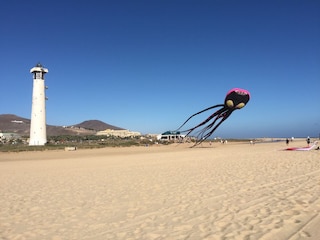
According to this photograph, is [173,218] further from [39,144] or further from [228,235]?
[39,144]

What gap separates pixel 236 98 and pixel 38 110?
94.3 feet

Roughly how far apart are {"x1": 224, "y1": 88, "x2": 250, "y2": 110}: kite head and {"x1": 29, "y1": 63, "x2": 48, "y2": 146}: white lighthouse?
1093 inches

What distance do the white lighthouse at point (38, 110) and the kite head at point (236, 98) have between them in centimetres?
2777

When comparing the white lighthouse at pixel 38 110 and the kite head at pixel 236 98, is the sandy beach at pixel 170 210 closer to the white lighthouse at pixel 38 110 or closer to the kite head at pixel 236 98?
the kite head at pixel 236 98

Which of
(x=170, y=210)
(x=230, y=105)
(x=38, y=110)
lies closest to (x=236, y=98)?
(x=230, y=105)

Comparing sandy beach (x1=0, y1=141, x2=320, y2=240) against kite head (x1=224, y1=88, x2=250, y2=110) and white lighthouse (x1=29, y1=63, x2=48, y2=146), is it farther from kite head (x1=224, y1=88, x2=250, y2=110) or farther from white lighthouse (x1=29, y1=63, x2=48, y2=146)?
white lighthouse (x1=29, y1=63, x2=48, y2=146)

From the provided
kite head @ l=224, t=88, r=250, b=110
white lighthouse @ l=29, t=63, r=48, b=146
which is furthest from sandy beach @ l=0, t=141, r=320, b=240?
white lighthouse @ l=29, t=63, r=48, b=146

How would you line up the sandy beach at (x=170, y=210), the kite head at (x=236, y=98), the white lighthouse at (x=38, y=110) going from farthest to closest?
the white lighthouse at (x=38, y=110) → the kite head at (x=236, y=98) → the sandy beach at (x=170, y=210)

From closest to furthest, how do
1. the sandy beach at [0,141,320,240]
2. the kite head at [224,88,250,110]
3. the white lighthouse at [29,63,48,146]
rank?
the sandy beach at [0,141,320,240]
the kite head at [224,88,250,110]
the white lighthouse at [29,63,48,146]

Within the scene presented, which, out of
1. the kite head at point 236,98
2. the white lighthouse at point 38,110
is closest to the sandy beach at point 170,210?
the kite head at point 236,98

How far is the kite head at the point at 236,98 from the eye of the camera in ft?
73.4

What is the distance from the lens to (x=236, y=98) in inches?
884

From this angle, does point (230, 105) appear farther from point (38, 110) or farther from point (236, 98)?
point (38, 110)

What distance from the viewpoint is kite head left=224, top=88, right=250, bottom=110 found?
73.4ft
